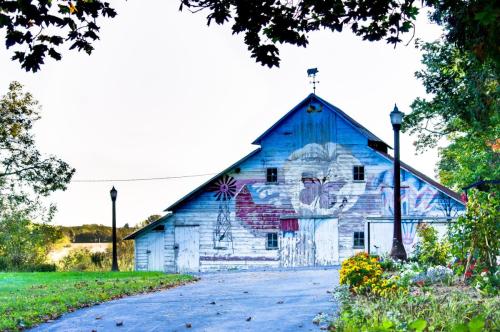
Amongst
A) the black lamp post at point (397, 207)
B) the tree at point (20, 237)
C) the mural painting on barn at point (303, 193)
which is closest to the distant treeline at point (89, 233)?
the tree at point (20, 237)

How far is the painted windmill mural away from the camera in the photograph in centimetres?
3591

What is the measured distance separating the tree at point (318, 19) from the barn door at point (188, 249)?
87.0 feet

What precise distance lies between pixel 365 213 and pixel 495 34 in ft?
90.9

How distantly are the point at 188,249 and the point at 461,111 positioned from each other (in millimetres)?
15473

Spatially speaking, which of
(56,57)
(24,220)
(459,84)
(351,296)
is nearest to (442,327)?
(351,296)

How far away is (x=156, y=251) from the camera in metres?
36.3

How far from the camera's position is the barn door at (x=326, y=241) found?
35.1 m

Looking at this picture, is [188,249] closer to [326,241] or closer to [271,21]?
[326,241]

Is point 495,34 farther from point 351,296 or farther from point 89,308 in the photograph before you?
point 89,308

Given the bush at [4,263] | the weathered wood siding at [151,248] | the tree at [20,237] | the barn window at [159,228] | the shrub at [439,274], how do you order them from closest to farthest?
the shrub at [439,274] → the weathered wood siding at [151,248] → the barn window at [159,228] → the tree at [20,237] → the bush at [4,263]

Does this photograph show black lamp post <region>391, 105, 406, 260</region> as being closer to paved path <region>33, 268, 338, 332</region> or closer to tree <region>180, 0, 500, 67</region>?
paved path <region>33, 268, 338, 332</region>

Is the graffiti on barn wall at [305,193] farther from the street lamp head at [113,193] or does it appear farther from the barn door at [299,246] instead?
the street lamp head at [113,193]

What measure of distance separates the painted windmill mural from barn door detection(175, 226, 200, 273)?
41.6 inches

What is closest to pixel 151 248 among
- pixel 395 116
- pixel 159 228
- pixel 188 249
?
pixel 159 228
